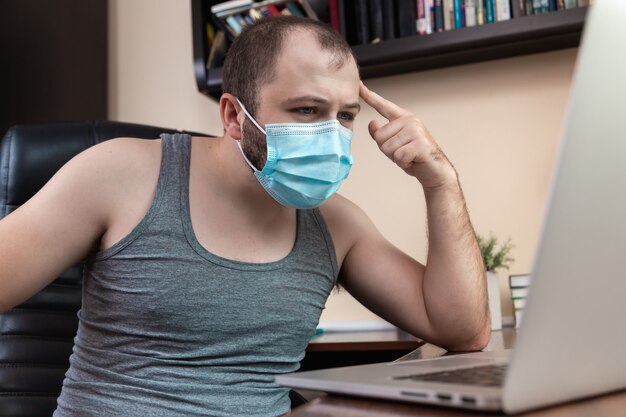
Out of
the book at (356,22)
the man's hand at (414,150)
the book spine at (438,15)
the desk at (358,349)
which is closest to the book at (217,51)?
the book at (356,22)

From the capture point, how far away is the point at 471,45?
1.69 meters

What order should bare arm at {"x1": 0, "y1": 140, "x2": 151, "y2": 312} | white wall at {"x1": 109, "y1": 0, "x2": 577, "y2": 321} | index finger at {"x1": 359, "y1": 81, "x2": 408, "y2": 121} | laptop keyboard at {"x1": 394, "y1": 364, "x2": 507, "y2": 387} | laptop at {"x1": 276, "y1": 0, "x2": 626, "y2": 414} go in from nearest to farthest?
1. laptop at {"x1": 276, "y1": 0, "x2": 626, "y2": 414}
2. laptop keyboard at {"x1": 394, "y1": 364, "x2": 507, "y2": 387}
3. bare arm at {"x1": 0, "y1": 140, "x2": 151, "y2": 312}
4. index finger at {"x1": 359, "y1": 81, "x2": 408, "y2": 121}
5. white wall at {"x1": 109, "y1": 0, "x2": 577, "y2": 321}

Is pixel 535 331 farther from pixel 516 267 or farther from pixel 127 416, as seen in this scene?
pixel 516 267

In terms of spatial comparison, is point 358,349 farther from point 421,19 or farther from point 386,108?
point 421,19

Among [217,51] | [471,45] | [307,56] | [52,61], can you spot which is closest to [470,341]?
[307,56]

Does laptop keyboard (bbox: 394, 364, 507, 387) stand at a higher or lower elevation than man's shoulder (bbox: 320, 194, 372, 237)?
higher

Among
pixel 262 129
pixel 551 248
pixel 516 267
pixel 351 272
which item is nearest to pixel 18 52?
pixel 262 129

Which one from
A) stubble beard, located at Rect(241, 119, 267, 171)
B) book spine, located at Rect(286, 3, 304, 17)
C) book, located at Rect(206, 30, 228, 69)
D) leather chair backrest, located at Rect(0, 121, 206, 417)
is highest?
book spine, located at Rect(286, 3, 304, 17)

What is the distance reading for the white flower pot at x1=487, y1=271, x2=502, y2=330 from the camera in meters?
1.55

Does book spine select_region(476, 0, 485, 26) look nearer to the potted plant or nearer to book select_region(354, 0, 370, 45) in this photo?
book select_region(354, 0, 370, 45)

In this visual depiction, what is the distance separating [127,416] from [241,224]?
0.34m

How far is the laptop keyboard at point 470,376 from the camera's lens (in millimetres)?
472

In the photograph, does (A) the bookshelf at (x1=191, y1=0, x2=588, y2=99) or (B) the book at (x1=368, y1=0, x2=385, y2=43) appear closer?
(A) the bookshelf at (x1=191, y1=0, x2=588, y2=99)

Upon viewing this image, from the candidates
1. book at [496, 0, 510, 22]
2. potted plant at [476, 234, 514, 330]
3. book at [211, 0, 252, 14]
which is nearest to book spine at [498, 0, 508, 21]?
book at [496, 0, 510, 22]
